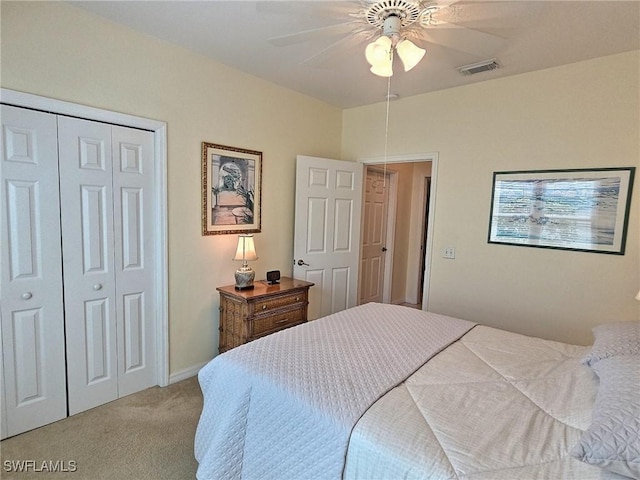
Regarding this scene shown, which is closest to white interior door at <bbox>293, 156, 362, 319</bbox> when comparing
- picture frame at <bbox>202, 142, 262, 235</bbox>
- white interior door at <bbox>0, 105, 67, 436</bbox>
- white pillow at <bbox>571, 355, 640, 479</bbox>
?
picture frame at <bbox>202, 142, 262, 235</bbox>

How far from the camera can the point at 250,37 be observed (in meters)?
2.30

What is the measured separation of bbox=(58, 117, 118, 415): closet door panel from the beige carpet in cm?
21

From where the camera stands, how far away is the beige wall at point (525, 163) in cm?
243

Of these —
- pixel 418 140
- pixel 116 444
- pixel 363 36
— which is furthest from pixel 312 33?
pixel 116 444

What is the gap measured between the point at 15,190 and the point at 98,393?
4.72 ft

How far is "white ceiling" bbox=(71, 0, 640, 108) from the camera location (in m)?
1.89

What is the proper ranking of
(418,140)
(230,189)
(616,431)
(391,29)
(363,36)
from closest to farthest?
1. (616,431)
2. (391,29)
3. (363,36)
4. (230,189)
5. (418,140)

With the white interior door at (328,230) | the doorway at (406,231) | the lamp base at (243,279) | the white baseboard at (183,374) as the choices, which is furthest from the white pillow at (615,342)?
the doorway at (406,231)

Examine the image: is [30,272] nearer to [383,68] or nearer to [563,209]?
[383,68]

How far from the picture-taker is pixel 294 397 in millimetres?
1298

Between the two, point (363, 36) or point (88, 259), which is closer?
point (363, 36)

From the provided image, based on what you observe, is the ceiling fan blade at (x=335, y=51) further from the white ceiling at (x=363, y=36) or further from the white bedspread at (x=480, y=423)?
the white bedspread at (x=480, y=423)

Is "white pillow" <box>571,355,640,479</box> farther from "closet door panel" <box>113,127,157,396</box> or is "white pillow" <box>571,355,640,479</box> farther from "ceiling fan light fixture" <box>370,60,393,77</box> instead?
"closet door panel" <box>113,127,157,396</box>

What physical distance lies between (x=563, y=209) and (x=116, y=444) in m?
3.51
